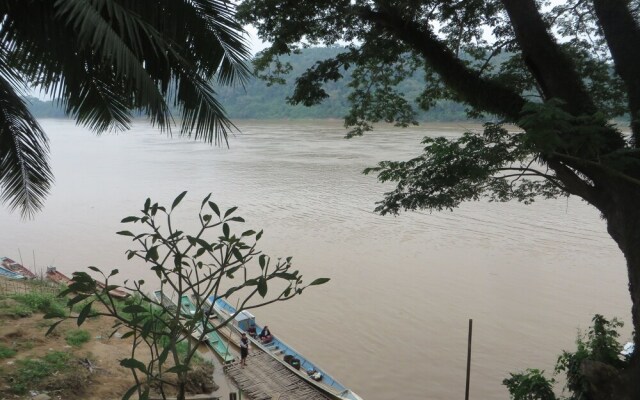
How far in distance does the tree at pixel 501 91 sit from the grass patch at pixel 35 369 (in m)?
3.46

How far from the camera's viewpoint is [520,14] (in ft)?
14.4

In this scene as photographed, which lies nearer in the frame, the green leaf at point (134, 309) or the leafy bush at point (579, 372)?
the green leaf at point (134, 309)

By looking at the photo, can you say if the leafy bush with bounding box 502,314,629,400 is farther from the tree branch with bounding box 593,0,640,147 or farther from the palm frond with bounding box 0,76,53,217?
the palm frond with bounding box 0,76,53,217

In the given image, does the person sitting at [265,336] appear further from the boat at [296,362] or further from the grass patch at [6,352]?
the grass patch at [6,352]

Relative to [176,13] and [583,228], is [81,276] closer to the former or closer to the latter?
[176,13]

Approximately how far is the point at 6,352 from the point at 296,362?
12.2 feet

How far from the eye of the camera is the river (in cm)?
784

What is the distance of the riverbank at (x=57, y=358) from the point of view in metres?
4.21

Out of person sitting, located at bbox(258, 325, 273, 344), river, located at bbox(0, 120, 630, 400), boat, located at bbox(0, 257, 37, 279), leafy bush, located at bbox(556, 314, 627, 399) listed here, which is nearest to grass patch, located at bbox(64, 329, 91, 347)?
person sitting, located at bbox(258, 325, 273, 344)

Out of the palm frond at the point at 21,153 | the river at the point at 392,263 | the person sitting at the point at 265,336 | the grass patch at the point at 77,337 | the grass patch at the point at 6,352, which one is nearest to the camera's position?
the palm frond at the point at 21,153

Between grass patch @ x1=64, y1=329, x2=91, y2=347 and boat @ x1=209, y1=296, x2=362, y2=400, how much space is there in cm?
148

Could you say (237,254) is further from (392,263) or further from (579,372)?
(392,263)

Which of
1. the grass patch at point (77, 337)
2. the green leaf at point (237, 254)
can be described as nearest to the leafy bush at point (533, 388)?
the green leaf at point (237, 254)

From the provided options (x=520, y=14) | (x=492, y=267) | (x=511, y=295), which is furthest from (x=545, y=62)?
(x=492, y=267)
